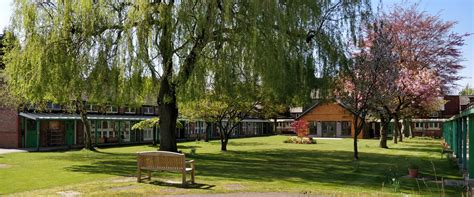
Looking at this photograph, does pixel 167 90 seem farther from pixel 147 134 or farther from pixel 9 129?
pixel 147 134

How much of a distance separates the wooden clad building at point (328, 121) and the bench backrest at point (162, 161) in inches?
1958

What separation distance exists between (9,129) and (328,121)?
4028 cm

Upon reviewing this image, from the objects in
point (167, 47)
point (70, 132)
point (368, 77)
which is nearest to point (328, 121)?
point (70, 132)

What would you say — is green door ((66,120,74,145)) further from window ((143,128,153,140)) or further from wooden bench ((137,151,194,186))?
wooden bench ((137,151,194,186))

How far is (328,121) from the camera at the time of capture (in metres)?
61.7

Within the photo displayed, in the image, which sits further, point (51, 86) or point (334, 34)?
point (334, 34)

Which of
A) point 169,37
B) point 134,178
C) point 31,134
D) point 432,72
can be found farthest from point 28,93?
point 432,72

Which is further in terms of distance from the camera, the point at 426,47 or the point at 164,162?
the point at 426,47

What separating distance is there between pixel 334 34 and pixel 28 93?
12174 mm

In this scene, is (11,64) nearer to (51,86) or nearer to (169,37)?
(51,86)

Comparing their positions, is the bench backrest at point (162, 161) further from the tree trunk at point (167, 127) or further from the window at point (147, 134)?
the window at point (147, 134)

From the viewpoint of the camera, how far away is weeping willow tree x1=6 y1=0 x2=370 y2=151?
17078mm

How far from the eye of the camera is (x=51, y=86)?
17.9 metres

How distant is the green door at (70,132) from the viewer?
35.2 meters
